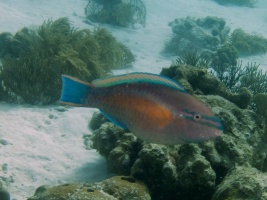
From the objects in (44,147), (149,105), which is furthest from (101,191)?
(44,147)

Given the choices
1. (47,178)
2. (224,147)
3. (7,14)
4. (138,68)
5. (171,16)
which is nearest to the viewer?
(224,147)

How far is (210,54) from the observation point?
1440cm

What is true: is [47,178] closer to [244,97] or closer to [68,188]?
[68,188]

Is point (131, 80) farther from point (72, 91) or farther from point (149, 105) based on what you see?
point (72, 91)

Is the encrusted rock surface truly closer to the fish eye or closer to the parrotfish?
the parrotfish

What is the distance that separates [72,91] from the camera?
6.08 ft

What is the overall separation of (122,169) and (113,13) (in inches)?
554

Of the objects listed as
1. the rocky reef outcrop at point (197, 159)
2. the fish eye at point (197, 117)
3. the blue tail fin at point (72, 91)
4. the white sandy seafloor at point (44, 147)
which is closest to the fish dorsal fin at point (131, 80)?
the blue tail fin at point (72, 91)

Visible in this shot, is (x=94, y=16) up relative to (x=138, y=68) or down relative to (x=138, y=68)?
up

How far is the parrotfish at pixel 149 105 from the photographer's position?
1851 mm

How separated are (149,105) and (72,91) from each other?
51 cm

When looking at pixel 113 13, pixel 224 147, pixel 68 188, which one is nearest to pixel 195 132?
pixel 68 188

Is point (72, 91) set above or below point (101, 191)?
above

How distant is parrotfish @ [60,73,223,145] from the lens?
6.07 feet
